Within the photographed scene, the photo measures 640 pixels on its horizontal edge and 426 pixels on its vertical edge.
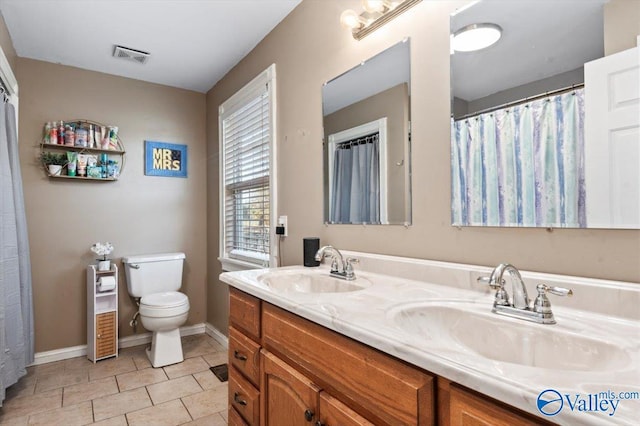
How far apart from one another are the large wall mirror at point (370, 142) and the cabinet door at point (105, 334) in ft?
6.87

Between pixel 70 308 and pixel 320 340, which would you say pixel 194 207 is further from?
pixel 320 340

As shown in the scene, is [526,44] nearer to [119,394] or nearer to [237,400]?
[237,400]

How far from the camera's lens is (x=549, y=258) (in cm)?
102

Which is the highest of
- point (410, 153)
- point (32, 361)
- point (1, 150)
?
point (1, 150)

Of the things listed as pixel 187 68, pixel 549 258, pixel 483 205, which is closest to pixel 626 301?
pixel 549 258

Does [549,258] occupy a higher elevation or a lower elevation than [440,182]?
lower

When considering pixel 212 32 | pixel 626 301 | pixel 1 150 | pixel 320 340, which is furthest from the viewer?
pixel 212 32

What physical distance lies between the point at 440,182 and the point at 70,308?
3.10m

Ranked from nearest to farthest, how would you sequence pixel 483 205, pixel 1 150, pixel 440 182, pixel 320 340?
pixel 320 340 → pixel 483 205 → pixel 440 182 → pixel 1 150

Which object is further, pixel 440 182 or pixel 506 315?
pixel 440 182

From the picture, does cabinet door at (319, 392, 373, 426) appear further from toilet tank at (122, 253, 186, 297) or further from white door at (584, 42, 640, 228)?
toilet tank at (122, 253, 186, 297)

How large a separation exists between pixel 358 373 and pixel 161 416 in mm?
1684

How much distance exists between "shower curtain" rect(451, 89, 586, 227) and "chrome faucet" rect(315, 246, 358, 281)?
1.61 ft

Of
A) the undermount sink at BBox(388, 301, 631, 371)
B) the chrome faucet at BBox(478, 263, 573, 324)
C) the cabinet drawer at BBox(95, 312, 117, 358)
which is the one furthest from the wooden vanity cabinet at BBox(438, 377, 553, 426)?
the cabinet drawer at BBox(95, 312, 117, 358)
